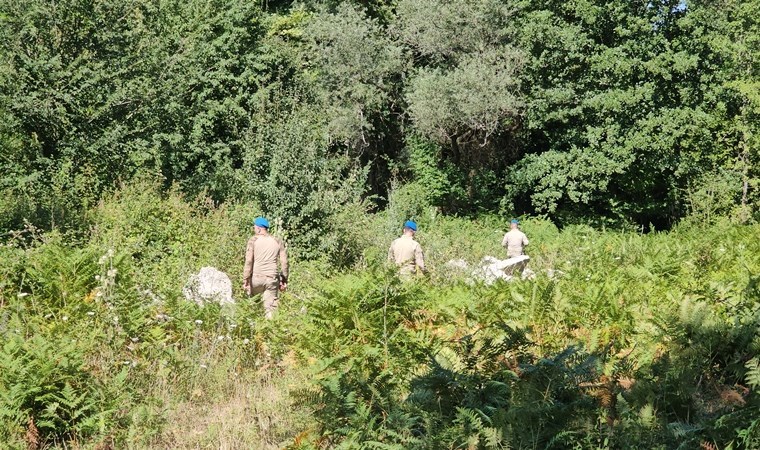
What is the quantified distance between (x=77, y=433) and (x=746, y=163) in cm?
2289

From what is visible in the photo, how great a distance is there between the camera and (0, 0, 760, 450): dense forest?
17.7ft

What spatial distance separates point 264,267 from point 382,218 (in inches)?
412

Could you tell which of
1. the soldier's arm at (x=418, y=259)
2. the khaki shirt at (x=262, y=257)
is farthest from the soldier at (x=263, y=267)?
the soldier's arm at (x=418, y=259)

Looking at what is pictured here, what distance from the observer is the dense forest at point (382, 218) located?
538cm

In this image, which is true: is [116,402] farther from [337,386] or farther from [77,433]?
[337,386]

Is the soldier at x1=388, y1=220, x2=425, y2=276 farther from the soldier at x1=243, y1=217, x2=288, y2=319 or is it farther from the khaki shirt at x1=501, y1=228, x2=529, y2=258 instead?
the khaki shirt at x1=501, y1=228, x2=529, y2=258

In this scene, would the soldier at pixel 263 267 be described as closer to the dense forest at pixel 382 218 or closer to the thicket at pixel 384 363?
the dense forest at pixel 382 218

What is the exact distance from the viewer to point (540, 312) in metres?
7.59

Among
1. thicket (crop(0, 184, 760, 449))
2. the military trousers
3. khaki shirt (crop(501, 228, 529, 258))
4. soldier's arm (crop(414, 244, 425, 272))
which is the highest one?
thicket (crop(0, 184, 760, 449))

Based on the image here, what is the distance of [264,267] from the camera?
33.0 ft

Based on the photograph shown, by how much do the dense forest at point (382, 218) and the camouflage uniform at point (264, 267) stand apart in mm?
546

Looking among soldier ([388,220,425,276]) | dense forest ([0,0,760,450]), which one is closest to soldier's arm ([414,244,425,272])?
soldier ([388,220,425,276])

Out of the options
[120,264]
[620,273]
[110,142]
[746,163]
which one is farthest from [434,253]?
[746,163]

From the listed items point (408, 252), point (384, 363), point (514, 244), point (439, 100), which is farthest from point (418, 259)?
point (439, 100)
